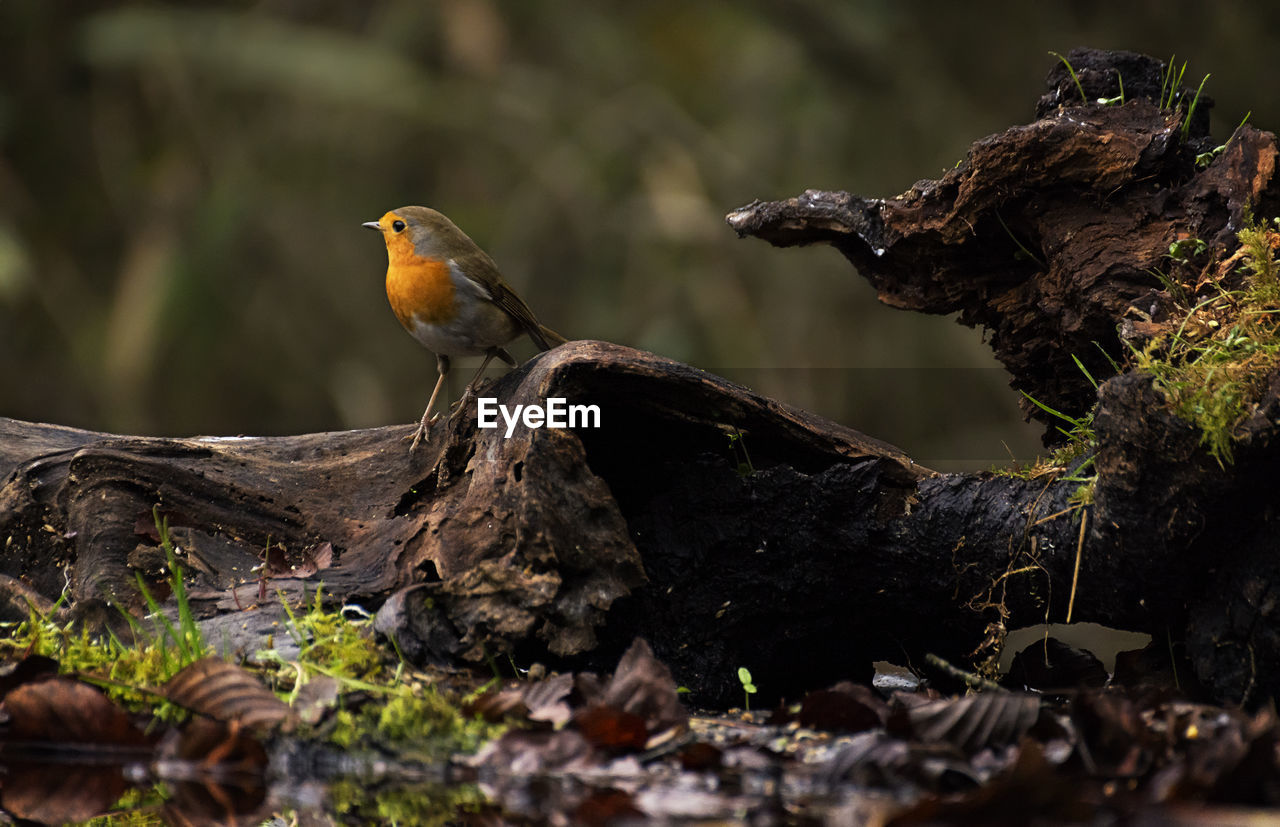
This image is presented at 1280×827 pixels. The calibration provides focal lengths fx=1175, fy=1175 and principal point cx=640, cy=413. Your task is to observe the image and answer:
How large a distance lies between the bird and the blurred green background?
194 inches

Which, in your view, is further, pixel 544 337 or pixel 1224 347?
pixel 544 337

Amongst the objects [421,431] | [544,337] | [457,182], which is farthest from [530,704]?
[457,182]

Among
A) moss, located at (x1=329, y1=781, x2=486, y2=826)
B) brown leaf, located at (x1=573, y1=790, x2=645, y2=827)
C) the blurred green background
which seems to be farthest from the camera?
the blurred green background

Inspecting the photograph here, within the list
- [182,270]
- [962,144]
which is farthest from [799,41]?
[182,270]

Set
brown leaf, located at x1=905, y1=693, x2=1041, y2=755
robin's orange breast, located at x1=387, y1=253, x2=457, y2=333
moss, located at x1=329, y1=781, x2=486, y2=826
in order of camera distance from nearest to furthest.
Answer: moss, located at x1=329, y1=781, x2=486, y2=826 → brown leaf, located at x1=905, y1=693, x2=1041, y2=755 → robin's orange breast, located at x1=387, y1=253, x2=457, y2=333

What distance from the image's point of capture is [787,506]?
322cm

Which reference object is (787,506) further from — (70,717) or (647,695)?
(70,717)

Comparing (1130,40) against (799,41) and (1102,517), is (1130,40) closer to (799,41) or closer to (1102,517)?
(799,41)

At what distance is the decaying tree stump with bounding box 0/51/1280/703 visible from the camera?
2.82 m

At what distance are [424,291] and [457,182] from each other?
22.9ft

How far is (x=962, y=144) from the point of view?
31.0 ft

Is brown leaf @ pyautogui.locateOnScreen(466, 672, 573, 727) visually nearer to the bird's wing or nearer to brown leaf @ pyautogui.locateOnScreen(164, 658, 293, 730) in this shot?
brown leaf @ pyautogui.locateOnScreen(164, 658, 293, 730)

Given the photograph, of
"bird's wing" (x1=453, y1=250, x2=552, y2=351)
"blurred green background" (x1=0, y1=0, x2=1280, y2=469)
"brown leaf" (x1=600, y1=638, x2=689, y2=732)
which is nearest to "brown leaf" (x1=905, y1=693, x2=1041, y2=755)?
"brown leaf" (x1=600, y1=638, x2=689, y2=732)

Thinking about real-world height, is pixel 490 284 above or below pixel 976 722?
above
